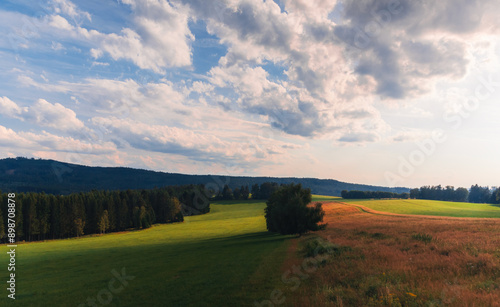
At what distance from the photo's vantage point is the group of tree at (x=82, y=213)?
3191 inches

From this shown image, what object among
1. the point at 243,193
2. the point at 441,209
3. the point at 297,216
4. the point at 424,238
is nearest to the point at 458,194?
the point at 441,209

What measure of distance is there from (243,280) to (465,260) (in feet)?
51.3

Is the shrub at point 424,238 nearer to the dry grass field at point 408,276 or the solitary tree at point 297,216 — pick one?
the dry grass field at point 408,276

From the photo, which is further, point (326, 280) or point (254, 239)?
point (254, 239)

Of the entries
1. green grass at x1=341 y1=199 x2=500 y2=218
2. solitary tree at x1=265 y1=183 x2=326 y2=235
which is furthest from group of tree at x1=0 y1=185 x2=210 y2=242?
green grass at x1=341 y1=199 x2=500 y2=218

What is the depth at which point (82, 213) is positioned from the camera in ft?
298

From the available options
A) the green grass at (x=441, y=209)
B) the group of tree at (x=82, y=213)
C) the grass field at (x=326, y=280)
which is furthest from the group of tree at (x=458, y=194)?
the grass field at (x=326, y=280)

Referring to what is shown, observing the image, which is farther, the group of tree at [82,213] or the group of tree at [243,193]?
the group of tree at [243,193]

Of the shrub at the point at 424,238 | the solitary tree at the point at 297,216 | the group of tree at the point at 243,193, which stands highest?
the shrub at the point at 424,238

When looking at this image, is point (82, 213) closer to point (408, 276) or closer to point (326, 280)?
point (326, 280)

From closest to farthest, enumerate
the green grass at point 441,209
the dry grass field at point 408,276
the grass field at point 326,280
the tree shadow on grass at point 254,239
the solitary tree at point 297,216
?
1. the dry grass field at point 408,276
2. the grass field at point 326,280
3. the tree shadow on grass at point 254,239
4. the solitary tree at point 297,216
5. the green grass at point 441,209

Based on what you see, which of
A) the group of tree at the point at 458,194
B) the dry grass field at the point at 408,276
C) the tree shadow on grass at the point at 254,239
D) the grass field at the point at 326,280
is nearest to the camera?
the dry grass field at the point at 408,276

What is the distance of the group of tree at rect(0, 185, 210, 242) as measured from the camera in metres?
81.1

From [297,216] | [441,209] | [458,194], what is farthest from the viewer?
[458,194]
